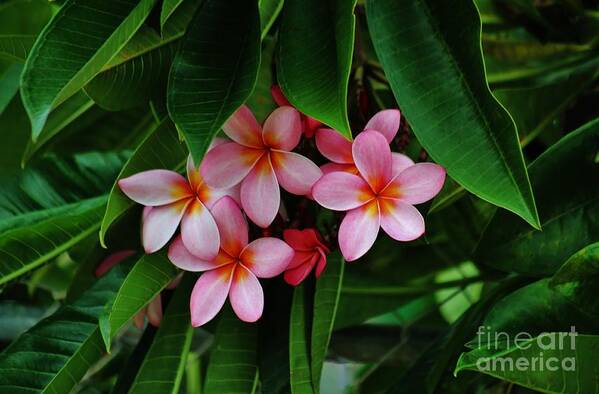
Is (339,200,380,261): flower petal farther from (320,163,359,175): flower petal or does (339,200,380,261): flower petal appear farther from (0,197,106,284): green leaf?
(0,197,106,284): green leaf

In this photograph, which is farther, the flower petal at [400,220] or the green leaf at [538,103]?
the green leaf at [538,103]

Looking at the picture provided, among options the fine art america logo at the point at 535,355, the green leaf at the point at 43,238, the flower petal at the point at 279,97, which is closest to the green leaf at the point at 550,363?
the fine art america logo at the point at 535,355

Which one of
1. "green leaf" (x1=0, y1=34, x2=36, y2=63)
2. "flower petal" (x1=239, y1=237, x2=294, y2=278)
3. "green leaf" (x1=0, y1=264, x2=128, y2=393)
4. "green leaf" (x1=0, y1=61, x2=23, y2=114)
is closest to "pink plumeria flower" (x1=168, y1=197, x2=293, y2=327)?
"flower petal" (x1=239, y1=237, x2=294, y2=278)

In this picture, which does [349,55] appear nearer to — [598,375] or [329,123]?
[329,123]

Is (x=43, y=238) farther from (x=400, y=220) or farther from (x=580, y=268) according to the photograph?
(x=580, y=268)

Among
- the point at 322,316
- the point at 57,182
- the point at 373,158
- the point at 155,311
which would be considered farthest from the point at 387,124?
the point at 57,182

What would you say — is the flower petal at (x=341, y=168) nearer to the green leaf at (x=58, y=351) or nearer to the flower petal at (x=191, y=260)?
the flower petal at (x=191, y=260)
